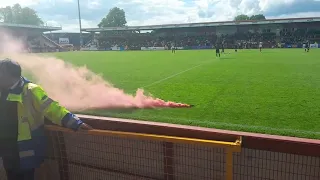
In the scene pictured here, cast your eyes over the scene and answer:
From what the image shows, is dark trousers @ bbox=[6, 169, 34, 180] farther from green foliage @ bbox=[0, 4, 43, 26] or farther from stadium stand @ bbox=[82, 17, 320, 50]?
green foliage @ bbox=[0, 4, 43, 26]

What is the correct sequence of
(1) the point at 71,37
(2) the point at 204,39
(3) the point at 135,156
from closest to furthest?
(3) the point at 135,156
(2) the point at 204,39
(1) the point at 71,37

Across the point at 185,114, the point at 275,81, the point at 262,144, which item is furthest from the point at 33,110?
the point at 275,81

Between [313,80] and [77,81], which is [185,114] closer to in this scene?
[77,81]

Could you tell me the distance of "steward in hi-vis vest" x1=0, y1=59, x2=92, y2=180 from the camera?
3.40m

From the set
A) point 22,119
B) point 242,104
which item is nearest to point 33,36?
point 242,104

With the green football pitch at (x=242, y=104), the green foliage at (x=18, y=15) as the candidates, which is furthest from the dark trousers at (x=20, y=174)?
the green foliage at (x=18, y=15)

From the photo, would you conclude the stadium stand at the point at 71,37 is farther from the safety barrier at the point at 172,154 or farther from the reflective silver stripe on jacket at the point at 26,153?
the reflective silver stripe on jacket at the point at 26,153

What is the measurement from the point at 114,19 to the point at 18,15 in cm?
3521

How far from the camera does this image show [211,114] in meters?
7.56

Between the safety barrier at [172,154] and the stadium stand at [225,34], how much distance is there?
5400cm

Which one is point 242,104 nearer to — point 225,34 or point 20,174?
point 20,174

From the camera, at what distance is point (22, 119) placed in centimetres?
347

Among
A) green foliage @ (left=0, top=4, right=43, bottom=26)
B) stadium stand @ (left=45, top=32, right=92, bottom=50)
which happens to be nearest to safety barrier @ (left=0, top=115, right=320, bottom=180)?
stadium stand @ (left=45, top=32, right=92, bottom=50)

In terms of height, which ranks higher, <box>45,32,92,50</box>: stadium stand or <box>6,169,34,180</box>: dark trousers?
<box>45,32,92,50</box>: stadium stand
